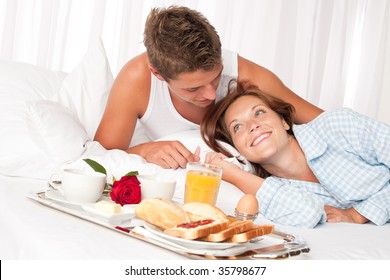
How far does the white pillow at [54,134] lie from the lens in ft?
5.49

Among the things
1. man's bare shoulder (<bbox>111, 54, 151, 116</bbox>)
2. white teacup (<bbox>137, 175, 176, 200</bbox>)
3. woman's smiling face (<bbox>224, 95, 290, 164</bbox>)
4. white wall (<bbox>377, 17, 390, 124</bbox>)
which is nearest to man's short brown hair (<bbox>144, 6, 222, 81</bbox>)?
woman's smiling face (<bbox>224, 95, 290, 164</bbox>)

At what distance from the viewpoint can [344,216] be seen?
1.55 meters

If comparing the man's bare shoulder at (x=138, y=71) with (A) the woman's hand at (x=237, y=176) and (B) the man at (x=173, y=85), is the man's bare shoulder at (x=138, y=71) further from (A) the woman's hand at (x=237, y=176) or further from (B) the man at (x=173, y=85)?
(A) the woman's hand at (x=237, y=176)

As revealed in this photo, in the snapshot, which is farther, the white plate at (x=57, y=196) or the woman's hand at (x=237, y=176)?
the woman's hand at (x=237, y=176)

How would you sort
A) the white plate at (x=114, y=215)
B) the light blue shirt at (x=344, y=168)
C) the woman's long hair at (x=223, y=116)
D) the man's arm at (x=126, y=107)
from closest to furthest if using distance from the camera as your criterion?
the white plate at (x=114, y=215) < the light blue shirt at (x=344, y=168) < the woman's long hair at (x=223, y=116) < the man's arm at (x=126, y=107)

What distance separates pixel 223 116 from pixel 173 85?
0.72 ft

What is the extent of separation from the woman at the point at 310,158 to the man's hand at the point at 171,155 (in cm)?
7

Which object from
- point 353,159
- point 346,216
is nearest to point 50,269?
point 346,216

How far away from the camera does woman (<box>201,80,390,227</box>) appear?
1540 millimetres

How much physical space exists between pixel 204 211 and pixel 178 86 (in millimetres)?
828

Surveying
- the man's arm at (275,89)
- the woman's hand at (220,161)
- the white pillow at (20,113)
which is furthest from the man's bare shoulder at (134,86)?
the woman's hand at (220,161)

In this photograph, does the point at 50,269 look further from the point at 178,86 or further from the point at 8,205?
the point at 178,86

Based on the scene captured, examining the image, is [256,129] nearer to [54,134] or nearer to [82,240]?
[54,134]

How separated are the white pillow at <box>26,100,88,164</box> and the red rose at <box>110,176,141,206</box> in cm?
49
